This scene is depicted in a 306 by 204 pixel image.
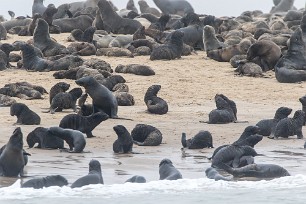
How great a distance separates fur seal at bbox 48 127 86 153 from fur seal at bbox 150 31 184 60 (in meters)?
9.30

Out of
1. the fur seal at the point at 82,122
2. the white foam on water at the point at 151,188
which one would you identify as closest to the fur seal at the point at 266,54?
the fur seal at the point at 82,122

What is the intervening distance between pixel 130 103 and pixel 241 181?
5.39m

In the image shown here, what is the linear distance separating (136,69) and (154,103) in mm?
3865

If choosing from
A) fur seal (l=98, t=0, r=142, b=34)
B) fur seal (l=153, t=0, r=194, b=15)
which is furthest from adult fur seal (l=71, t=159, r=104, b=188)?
fur seal (l=153, t=0, r=194, b=15)

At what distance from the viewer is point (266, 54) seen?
1925cm

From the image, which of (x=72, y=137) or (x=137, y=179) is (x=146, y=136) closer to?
(x=72, y=137)

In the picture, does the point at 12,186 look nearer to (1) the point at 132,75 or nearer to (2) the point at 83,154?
(2) the point at 83,154

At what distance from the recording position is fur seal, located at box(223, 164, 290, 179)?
10.0 m

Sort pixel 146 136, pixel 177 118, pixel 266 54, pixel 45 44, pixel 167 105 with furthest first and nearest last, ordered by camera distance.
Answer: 1. pixel 45 44
2. pixel 266 54
3. pixel 167 105
4. pixel 177 118
5. pixel 146 136

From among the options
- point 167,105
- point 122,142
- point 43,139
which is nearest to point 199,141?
point 122,142

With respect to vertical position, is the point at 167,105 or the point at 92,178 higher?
the point at 167,105

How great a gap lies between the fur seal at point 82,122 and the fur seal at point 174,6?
23496 mm

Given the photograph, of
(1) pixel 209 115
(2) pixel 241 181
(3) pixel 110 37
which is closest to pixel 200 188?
(2) pixel 241 181

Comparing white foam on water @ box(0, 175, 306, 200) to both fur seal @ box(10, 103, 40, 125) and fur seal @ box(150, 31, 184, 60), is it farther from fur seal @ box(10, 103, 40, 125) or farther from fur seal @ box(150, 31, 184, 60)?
fur seal @ box(150, 31, 184, 60)
